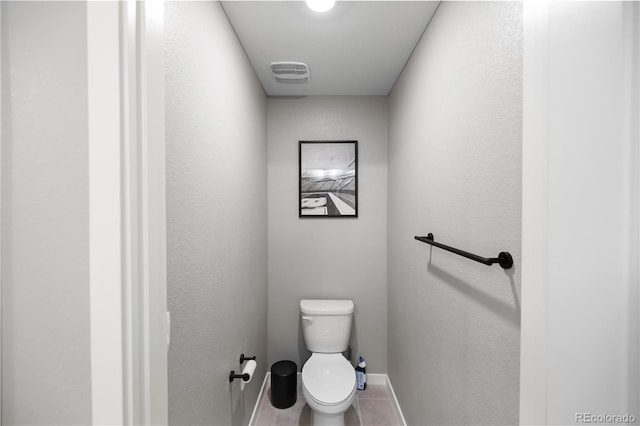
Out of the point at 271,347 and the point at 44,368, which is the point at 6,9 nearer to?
the point at 44,368

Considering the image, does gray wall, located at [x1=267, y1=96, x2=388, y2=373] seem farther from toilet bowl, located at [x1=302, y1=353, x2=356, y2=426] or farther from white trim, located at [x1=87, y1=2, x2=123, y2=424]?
white trim, located at [x1=87, y1=2, x2=123, y2=424]

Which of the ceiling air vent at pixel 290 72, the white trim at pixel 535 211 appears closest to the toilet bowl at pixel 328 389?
the white trim at pixel 535 211

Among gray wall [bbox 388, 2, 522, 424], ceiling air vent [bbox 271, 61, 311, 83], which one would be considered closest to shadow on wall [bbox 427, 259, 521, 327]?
gray wall [bbox 388, 2, 522, 424]

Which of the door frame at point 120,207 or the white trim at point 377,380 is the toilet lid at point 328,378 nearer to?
the white trim at point 377,380

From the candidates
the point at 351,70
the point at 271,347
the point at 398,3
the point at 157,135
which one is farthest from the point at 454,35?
the point at 271,347

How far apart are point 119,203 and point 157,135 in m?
0.15

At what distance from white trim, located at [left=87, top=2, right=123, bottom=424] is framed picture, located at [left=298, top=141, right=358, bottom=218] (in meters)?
1.66

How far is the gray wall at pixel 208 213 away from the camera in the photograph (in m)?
0.80

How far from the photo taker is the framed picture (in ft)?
6.81

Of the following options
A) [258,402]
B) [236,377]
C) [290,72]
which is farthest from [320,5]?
[258,402]

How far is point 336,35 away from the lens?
1.35 m

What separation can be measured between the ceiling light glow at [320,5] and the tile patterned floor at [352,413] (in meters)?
2.36

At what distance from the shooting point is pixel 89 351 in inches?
18.5

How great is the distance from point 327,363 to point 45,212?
174 cm
